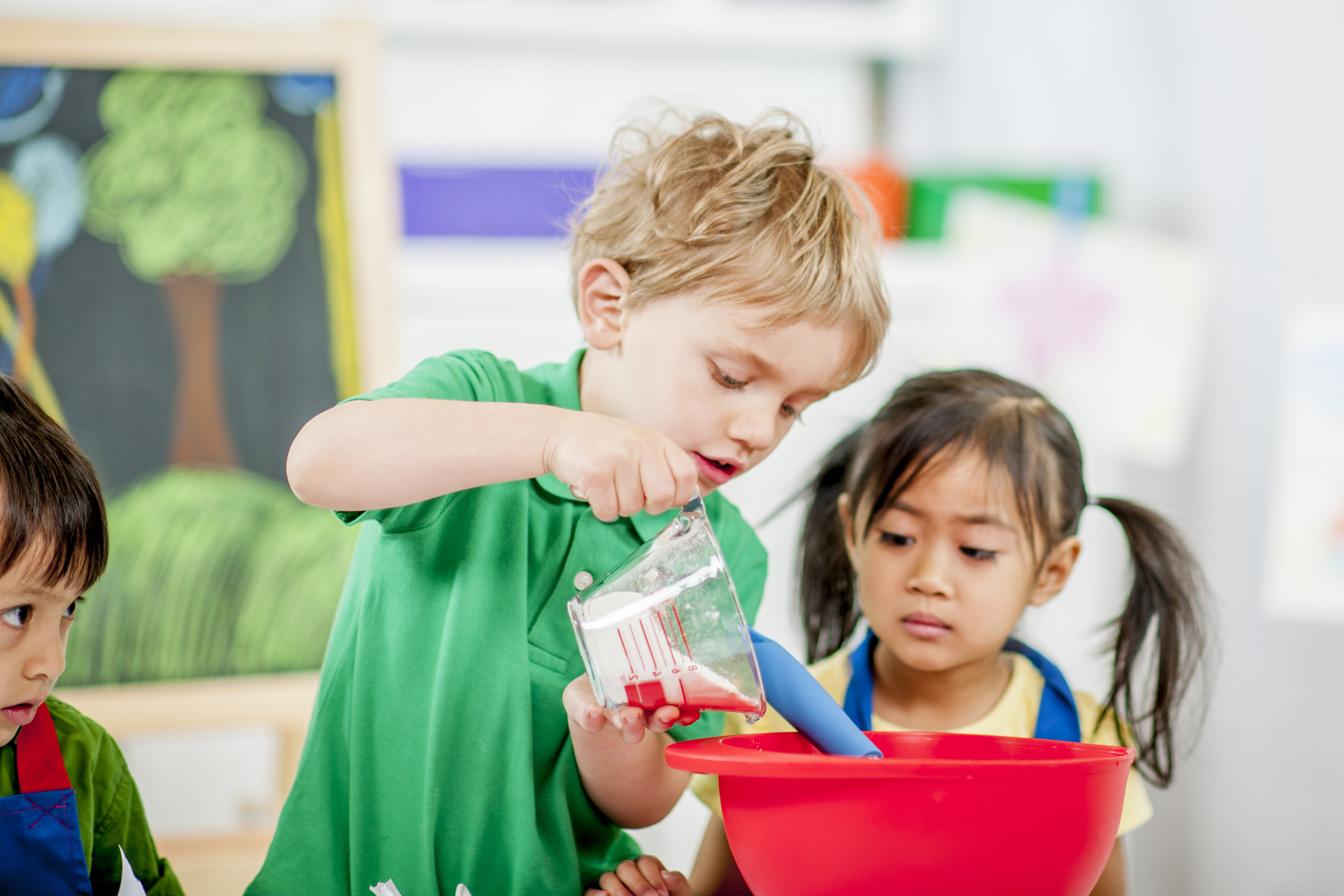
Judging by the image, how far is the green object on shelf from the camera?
1.76 meters

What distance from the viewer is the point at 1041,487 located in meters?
0.86

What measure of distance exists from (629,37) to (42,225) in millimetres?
1033

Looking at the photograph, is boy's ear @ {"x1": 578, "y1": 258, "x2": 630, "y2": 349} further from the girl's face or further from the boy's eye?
the girl's face

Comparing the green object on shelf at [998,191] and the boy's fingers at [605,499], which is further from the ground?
the green object on shelf at [998,191]

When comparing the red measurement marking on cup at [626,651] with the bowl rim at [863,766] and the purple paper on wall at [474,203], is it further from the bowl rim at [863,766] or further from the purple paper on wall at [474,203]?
the purple paper on wall at [474,203]

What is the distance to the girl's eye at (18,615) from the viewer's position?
0.60 meters

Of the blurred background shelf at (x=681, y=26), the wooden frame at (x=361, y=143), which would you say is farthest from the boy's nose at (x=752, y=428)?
the blurred background shelf at (x=681, y=26)

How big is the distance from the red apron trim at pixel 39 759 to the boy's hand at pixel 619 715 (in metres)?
0.29

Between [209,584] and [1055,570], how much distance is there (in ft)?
3.26

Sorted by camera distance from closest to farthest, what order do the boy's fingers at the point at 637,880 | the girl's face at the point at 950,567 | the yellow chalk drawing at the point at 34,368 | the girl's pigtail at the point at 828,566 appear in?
the boy's fingers at the point at 637,880 < the girl's face at the point at 950,567 < the girl's pigtail at the point at 828,566 < the yellow chalk drawing at the point at 34,368

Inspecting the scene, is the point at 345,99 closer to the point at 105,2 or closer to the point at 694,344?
the point at 105,2

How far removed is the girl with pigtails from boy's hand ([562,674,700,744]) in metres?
0.27


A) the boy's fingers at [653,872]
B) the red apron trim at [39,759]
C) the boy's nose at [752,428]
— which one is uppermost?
the boy's nose at [752,428]

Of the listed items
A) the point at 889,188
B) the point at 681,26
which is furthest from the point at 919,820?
the point at 681,26
